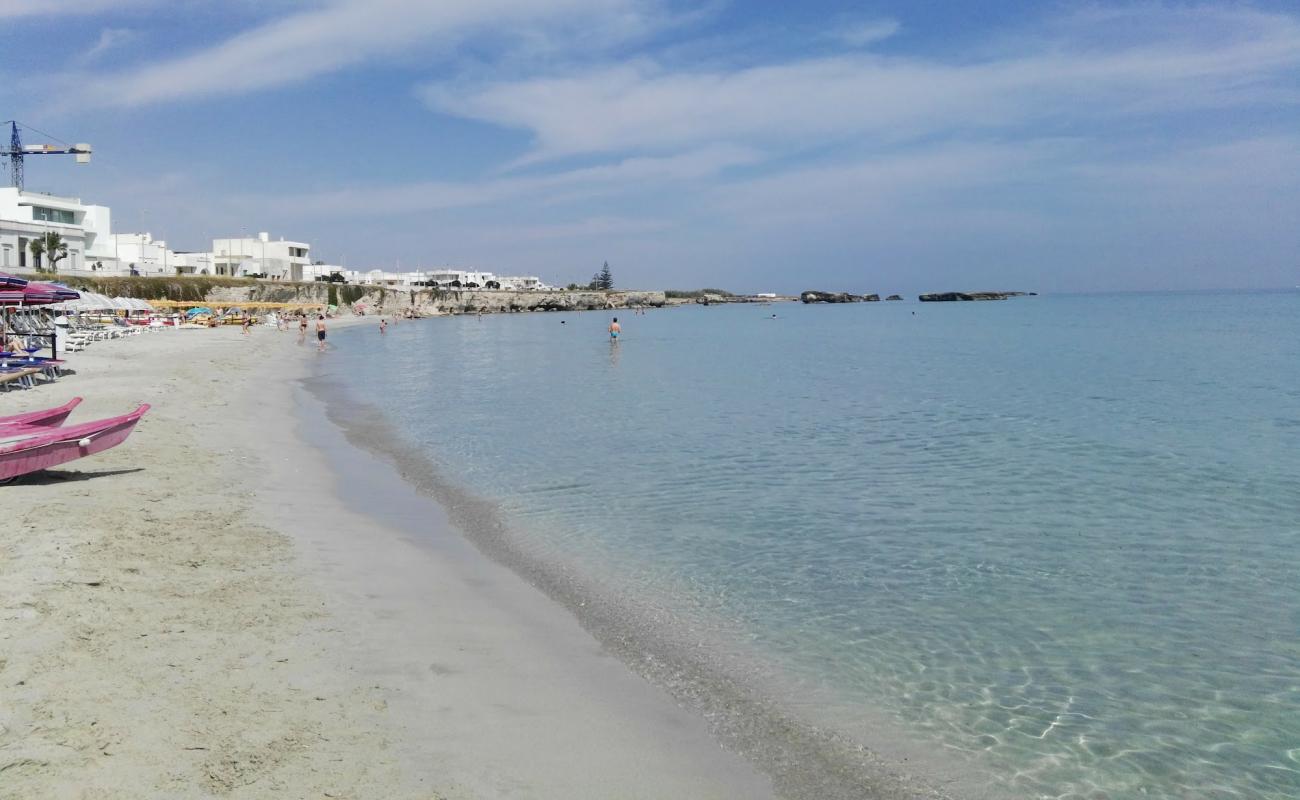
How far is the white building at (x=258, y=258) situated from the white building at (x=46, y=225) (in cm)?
3567

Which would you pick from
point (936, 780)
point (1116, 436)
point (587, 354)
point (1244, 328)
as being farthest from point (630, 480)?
point (1244, 328)

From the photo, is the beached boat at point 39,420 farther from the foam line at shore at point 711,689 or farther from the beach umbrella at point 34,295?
the beach umbrella at point 34,295

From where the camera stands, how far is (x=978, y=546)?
988cm

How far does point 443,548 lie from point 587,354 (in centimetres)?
3880

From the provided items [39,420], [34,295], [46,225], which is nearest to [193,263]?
[46,225]

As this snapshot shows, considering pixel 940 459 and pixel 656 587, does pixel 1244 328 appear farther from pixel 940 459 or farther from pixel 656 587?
pixel 656 587

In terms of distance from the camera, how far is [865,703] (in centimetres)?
607

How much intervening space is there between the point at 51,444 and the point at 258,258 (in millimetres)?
128890

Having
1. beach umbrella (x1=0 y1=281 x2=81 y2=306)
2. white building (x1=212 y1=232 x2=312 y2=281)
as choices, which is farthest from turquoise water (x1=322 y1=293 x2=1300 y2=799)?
white building (x1=212 y1=232 x2=312 y2=281)

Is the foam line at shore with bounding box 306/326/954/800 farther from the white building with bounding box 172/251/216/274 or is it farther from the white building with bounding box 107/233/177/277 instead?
the white building with bounding box 172/251/216/274

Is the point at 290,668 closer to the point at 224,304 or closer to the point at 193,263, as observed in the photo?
the point at 224,304

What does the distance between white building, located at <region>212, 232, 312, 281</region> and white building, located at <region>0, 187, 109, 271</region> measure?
117ft

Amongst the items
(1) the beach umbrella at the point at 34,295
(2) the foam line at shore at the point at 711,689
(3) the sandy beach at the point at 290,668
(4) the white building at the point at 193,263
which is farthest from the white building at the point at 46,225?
(2) the foam line at shore at the point at 711,689

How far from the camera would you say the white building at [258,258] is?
Answer: 12350cm
